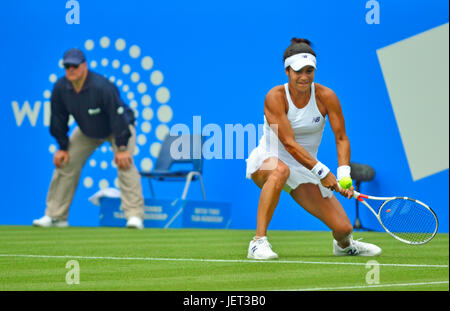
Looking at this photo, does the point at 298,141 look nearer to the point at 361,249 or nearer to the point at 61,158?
the point at 361,249

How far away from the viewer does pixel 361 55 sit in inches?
421

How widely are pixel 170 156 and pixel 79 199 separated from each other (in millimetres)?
1704

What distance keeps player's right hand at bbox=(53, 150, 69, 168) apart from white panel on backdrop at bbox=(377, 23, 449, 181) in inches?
153

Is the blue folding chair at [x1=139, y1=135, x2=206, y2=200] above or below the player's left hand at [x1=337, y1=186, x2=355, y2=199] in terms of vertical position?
above

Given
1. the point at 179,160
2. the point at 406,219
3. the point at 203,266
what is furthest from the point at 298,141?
the point at 179,160

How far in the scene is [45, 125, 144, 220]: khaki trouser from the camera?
1009cm

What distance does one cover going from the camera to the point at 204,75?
466 inches

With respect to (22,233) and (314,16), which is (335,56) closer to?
(314,16)

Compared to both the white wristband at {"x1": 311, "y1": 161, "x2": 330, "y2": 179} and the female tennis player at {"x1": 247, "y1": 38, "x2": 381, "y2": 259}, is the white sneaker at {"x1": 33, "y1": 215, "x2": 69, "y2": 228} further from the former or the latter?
the white wristband at {"x1": 311, "y1": 161, "x2": 330, "y2": 179}

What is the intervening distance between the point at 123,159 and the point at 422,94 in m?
3.51

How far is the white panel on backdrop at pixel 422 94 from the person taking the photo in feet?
→ 32.7

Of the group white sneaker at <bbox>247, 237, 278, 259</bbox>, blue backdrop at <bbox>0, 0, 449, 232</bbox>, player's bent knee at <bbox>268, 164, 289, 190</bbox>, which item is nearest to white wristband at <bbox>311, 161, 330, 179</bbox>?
player's bent knee at <bbox>268, 164, 289, 190</bbox>

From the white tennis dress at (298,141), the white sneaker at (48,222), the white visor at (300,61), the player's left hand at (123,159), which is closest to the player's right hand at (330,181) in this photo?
the white tennis dress at (298,141)
